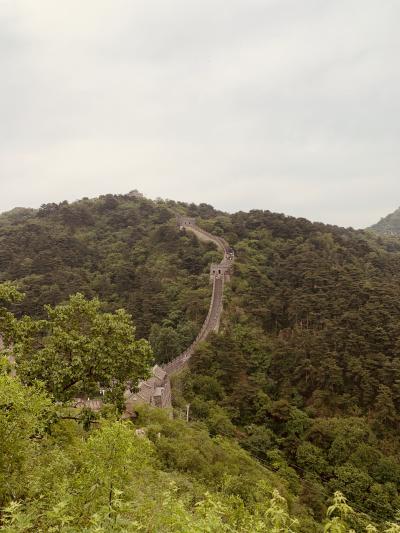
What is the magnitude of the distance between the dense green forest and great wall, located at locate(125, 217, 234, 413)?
4.06 ft

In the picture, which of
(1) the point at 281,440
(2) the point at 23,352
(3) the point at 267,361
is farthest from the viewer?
(3) the point at 267,361

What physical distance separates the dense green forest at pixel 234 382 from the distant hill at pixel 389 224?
90300 millimetres

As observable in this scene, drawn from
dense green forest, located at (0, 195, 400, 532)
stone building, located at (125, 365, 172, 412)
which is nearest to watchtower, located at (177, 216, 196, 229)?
dense green forest, located at (0, 195, 400, 532)

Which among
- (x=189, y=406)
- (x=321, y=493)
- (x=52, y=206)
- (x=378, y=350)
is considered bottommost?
(x=321, y=493)

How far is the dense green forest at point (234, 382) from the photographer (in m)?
7.79

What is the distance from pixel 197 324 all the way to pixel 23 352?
31.1 metres

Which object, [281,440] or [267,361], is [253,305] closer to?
[267,361]

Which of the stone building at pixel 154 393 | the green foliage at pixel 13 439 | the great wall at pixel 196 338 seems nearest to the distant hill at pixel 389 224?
the great wall at pixel 196 338

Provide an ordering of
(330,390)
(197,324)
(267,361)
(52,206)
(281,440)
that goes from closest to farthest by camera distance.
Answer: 1. (281,440)
2. (330,390)
3. (267,361)
4. (197,324)
5. (52,206)

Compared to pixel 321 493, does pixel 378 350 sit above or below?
above

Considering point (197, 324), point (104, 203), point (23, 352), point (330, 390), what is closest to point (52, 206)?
point (104, 203)

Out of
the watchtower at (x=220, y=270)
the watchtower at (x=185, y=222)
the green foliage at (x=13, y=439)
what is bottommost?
the green foliage at (x=13, y=439)

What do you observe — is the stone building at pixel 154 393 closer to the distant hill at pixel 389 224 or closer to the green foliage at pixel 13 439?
the green foliage at pixel 13 439

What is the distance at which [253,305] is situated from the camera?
4541 centimetres
